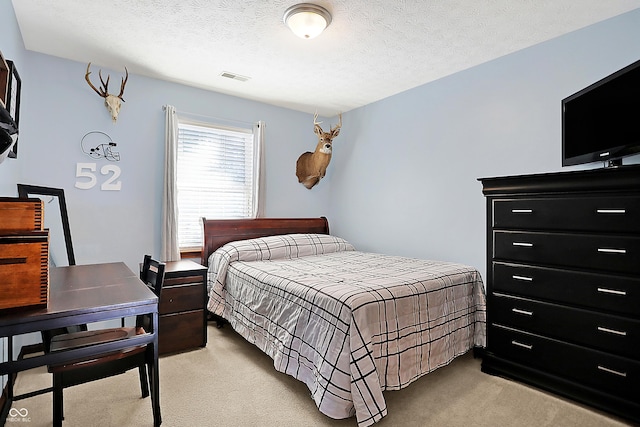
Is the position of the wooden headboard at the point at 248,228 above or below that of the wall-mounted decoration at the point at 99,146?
below

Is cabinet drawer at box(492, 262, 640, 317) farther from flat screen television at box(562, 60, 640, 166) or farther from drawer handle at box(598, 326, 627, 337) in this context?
flat screen television at box(562, 60, 640, 166)

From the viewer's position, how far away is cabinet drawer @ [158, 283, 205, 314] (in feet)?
9.38

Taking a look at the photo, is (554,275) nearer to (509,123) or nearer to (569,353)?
(569,353)

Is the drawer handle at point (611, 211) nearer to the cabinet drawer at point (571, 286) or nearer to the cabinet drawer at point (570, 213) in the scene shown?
the cabinet drawer at point (570, 213)

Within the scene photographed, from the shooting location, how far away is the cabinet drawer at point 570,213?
1.94m

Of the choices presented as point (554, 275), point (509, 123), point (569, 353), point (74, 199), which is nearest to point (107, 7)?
point (74, 199)

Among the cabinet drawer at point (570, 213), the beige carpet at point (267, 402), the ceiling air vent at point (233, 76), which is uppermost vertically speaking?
the ceiling air vent at point (233, 76)

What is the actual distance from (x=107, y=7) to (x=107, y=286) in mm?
1838

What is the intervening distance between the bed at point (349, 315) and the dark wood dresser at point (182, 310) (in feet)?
0.75

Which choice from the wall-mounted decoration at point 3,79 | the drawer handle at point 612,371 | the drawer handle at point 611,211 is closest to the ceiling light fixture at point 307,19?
the wall-mounted decoration at point 3,79

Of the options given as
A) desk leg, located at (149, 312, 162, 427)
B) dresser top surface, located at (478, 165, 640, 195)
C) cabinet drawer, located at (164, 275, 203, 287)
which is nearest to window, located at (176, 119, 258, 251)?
cabinet drawer, located at (164, 275, 203, 287)

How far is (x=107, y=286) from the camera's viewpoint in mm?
1709

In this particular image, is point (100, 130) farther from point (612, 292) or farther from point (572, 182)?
point (612, 292)

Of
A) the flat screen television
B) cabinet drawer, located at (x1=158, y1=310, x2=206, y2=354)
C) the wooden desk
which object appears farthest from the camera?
cabinet drawer, located at (x1=158, y1=310, x2=206, y2=354)
